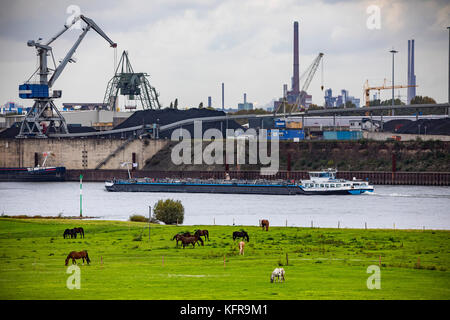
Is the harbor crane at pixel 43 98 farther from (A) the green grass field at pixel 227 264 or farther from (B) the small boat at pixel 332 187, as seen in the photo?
(A) the green grass field at pixel 227 264

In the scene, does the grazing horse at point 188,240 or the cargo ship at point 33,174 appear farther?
the cargo ship at point 33,174

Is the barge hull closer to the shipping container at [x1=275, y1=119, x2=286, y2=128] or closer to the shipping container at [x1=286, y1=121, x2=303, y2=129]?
the shipping container at [x1=275, y1=119, x2=286, y2=128]

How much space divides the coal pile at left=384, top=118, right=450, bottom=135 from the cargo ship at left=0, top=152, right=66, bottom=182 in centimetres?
5951

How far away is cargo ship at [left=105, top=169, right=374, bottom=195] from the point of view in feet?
307

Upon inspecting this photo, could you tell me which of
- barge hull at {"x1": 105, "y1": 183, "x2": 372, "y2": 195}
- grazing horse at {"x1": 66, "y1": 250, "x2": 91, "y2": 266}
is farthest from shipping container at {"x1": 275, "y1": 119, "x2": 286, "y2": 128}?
grazing horse at {"x1": 66, "y1": 250, "x2": 91, "y2": 266}

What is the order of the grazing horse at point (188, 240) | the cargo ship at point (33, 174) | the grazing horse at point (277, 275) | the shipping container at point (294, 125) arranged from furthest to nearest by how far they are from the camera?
1. the shipping container at point (294, 125)
2. the cargo ship at point (33, 174)
3. the grazing horse at point (188, 240)
4. the grazing horse at point (277, 275)

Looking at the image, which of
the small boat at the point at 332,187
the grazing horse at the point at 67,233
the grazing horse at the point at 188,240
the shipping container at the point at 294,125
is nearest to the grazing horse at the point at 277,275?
the grazing horse at the point at 188,240

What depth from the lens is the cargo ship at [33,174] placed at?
12875 centimetres

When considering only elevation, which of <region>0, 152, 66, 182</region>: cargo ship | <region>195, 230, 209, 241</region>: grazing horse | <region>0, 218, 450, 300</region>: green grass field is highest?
<region>0, 152, 66, 182</region>: cargo ship

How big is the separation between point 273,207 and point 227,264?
44521mm

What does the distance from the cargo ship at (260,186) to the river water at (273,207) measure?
3.15m

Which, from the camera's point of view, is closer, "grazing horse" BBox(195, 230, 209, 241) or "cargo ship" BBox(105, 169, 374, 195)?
"grazing horse" BBox(195, 230, 209, 241)

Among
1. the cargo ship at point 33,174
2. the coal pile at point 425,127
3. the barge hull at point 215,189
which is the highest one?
the coal pile at point 425,127

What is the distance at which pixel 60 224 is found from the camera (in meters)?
52.6
